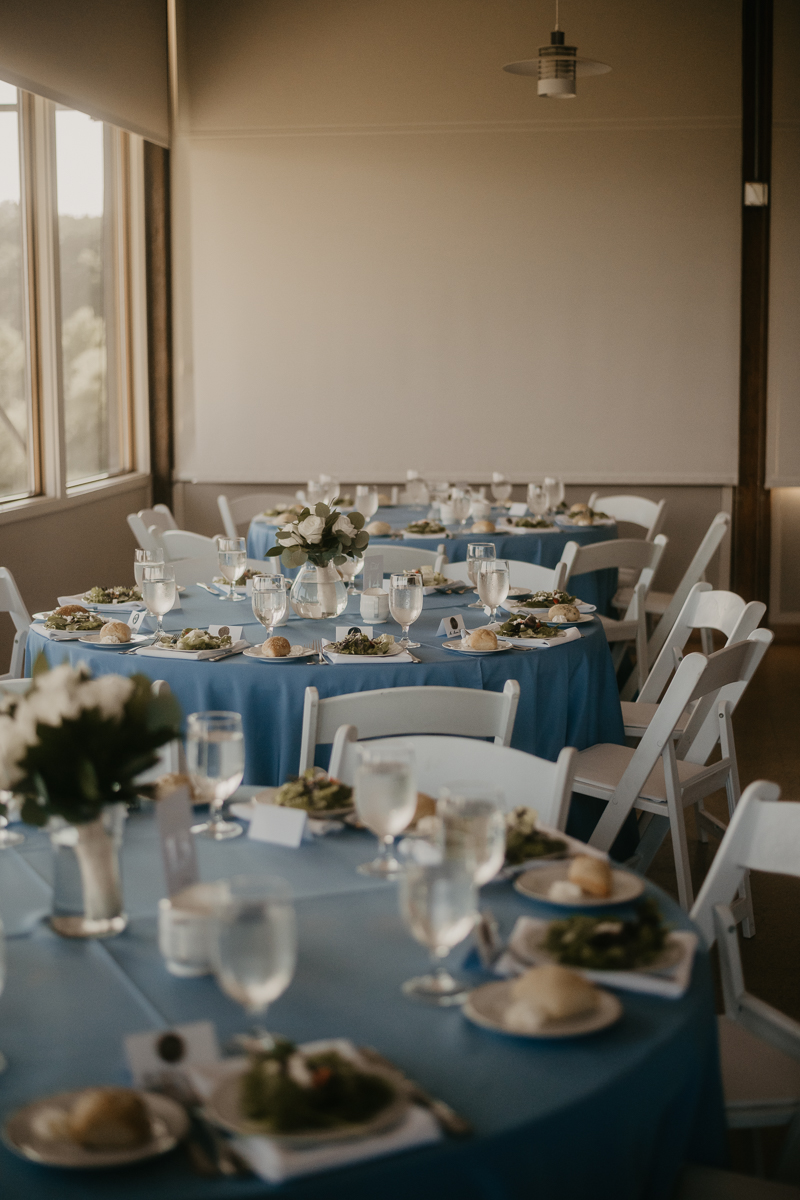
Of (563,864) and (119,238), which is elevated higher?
(119,238)

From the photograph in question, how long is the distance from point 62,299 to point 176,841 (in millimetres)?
6139

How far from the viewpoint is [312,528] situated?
356 centimetres

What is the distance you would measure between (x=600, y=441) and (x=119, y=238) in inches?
142

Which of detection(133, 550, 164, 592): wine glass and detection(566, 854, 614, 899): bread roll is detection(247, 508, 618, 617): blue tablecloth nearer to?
detection(133, 550, 164, 592): wine glass

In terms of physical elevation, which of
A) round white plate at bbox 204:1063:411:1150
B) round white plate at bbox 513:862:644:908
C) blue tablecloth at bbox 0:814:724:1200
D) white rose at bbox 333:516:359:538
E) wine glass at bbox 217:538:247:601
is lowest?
blue tablecloth at bbox 0:814:724:1200

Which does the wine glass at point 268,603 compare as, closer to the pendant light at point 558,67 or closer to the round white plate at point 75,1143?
the round white plate at point 75,1143

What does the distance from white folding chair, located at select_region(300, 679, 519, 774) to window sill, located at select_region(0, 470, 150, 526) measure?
3.96 metres

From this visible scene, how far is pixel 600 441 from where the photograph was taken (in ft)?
27.3

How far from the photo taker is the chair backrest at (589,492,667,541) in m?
7.02

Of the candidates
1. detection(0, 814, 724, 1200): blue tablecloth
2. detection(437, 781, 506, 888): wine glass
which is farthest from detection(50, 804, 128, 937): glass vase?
detection(437, 781, 506, 888): wine glass

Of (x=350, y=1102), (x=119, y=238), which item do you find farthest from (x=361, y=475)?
(x=350, y=1102)

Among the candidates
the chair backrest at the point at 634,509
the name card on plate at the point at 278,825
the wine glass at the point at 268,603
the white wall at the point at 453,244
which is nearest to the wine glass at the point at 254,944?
the name card on plate at the point at 278,825

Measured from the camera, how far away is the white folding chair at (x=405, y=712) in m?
2.52

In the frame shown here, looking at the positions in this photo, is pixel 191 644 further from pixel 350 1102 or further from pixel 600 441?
pixel 600 441
